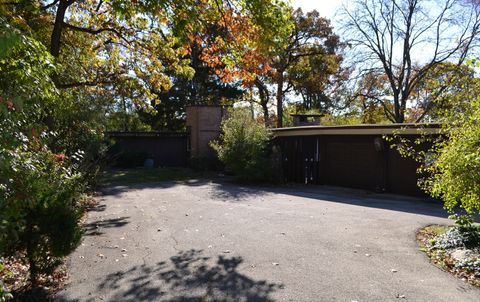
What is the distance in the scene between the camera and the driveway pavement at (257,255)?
4734 mm

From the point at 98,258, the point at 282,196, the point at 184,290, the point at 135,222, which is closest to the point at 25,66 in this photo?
the point at 184,290

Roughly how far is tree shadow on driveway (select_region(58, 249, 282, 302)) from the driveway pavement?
13 mm

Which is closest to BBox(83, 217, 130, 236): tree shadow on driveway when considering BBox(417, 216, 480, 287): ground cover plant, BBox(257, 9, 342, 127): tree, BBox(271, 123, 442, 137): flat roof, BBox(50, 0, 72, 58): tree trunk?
BBox(50, 0, 72, 58): tree trunk

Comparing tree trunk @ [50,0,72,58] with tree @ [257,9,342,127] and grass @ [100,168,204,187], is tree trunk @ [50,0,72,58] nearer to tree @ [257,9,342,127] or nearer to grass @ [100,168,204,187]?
grass @ [100,168,204,187]

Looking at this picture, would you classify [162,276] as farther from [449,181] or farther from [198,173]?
[198,173]

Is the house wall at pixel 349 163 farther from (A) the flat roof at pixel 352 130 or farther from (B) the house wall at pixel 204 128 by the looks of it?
(B) the house wall at pixel 204 128

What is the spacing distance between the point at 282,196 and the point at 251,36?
6.35 meters

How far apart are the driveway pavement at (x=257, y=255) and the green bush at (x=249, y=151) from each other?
5144 millimetres

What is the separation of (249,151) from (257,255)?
10979mm

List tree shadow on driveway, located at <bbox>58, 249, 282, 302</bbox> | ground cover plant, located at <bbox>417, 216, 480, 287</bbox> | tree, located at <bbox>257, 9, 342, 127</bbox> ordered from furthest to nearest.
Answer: tree, located at <bbox>257, 9, 342, 127</bbox>
ground cover plant, located at <bbox>417, 216, 480, 287</bbox>
tree shadow on driveway, located at <bbox>58, 249, 282, 302</bbox>

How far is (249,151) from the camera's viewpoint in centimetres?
1708

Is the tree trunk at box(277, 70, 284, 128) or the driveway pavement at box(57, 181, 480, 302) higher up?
the tree trunk at box(277, 70, 284, 128)

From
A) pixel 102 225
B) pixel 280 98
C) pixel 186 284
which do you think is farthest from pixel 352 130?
pixel 280 98

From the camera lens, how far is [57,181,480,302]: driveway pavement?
473cm
